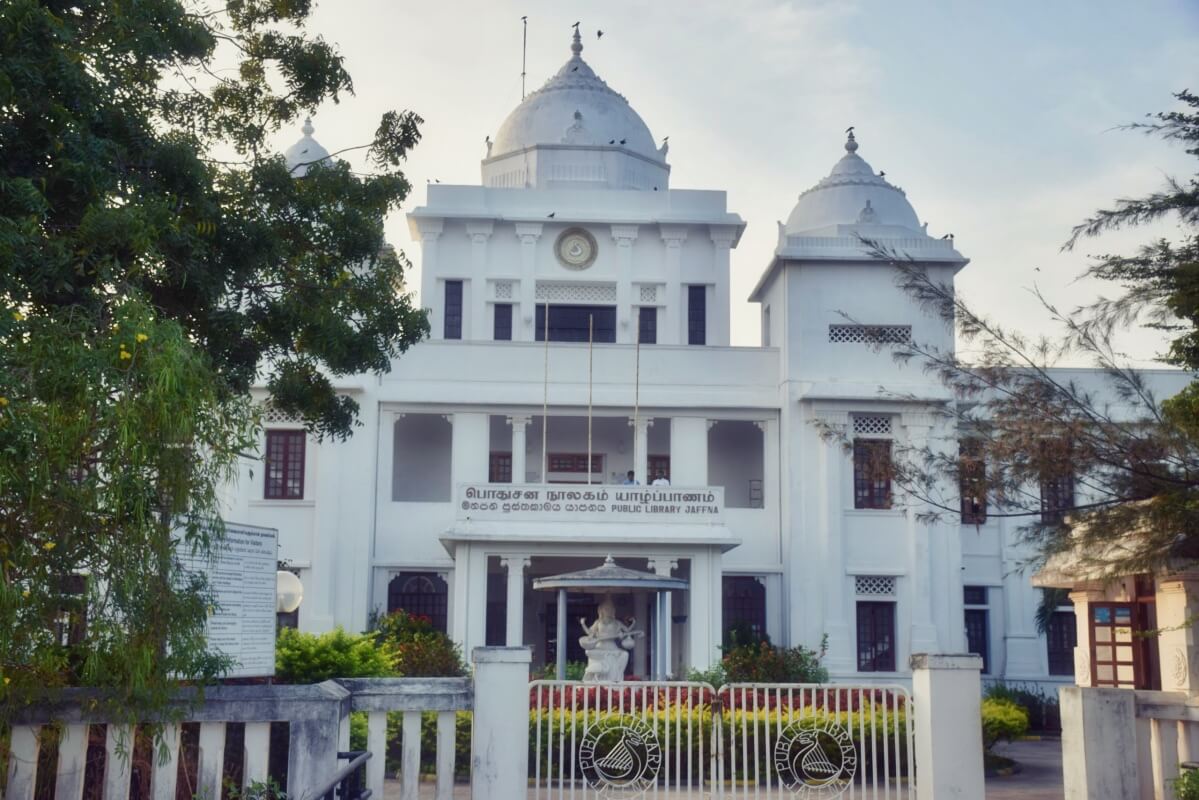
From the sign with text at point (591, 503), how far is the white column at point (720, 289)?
6.24 meters

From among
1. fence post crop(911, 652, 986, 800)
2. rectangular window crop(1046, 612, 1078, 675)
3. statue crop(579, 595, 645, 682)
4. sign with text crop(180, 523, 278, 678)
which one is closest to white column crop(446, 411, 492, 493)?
statue crop(579, 595, 645, 682)

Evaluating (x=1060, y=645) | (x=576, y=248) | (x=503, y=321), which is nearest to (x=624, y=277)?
(x=576, y=248)

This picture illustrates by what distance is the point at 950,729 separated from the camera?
9344mm

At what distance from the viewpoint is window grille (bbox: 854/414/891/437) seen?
83.9 ft

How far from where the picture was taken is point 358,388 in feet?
82.9

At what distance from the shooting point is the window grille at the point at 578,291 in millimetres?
28688

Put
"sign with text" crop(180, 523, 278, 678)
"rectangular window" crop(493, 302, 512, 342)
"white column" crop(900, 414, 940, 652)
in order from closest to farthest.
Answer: "sign with text" crop(180, 523, 278, 678) → "white column" crop(900, 414, 940, 652) → "rectangular window" crop(493, 302, 512, 342)

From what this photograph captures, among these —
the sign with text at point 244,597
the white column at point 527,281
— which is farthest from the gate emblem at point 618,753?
the white column at point 527,281

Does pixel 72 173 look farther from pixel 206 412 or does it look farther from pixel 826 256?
pixel 826 256

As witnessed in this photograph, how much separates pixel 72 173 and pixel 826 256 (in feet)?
62.3

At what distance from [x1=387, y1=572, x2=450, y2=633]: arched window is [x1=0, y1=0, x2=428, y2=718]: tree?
1210 centimetres

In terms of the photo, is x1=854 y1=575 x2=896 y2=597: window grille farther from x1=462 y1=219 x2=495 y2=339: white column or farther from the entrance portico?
x1=462 y1=219 x2=495 y2=339: white column

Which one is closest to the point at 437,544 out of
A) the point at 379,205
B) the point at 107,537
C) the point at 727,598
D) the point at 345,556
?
Answer: the point at 345,556

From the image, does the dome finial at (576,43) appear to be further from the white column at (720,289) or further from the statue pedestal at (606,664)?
the statue pedestal at (606,664)
